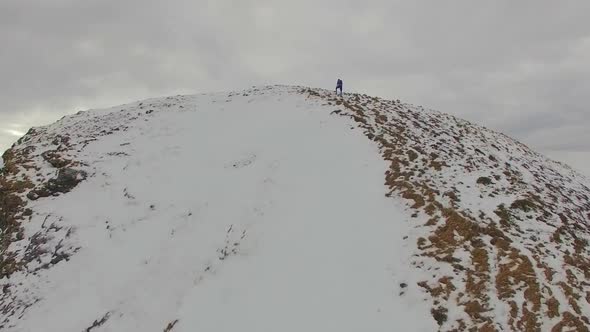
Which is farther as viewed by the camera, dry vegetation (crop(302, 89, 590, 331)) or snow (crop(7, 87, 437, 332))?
snow (crop(7, 87, 437, 332))

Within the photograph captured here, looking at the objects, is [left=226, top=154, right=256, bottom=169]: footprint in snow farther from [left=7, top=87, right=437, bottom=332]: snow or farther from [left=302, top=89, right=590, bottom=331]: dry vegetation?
[left=302, top=89, right=590, bottom=331]: dry vegetation

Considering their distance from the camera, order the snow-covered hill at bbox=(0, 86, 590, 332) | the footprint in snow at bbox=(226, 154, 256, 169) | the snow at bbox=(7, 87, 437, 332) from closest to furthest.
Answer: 1. the snow-covered hill at bbox=(0, 86, 590, 332)
2. the snow at bbox=(7, 87, 437, 332)
3. the footprint in snow at bbox=(226, 154, 256, 169)

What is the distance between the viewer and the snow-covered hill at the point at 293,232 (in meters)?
9.26

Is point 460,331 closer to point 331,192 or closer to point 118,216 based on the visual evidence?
point 331,192

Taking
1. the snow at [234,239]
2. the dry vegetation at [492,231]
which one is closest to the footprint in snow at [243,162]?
the snow at [234,239]

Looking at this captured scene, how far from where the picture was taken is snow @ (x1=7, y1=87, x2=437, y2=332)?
962 cm

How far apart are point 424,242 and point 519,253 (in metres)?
2.13

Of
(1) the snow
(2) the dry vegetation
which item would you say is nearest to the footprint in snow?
(1) the snow

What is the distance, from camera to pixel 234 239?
12141mm

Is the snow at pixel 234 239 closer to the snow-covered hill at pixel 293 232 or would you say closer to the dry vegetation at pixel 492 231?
the snow-covered hill at pixel 293 232

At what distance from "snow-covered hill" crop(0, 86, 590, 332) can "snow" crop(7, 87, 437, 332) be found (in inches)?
1.9

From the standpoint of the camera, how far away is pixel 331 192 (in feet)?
44.3

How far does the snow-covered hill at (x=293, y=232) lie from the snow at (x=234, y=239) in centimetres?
5

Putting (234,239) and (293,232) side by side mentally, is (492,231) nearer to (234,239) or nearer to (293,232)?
(293,232)
